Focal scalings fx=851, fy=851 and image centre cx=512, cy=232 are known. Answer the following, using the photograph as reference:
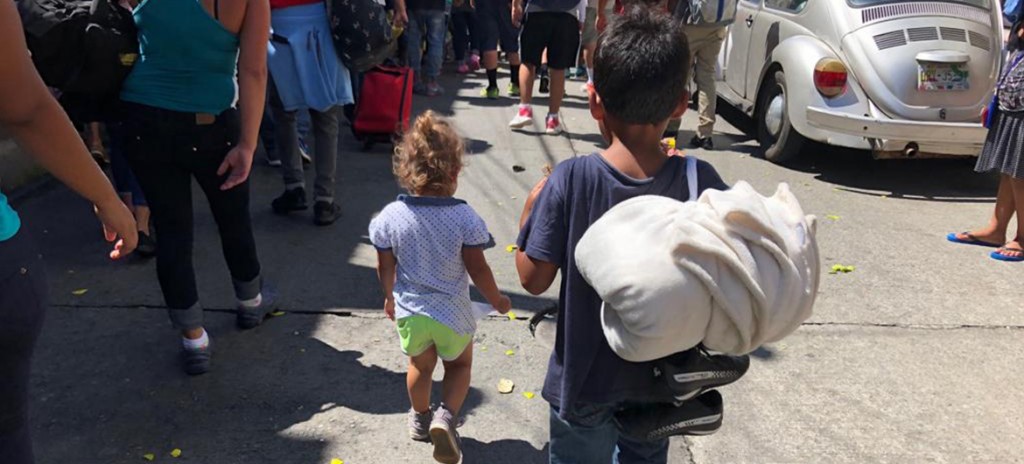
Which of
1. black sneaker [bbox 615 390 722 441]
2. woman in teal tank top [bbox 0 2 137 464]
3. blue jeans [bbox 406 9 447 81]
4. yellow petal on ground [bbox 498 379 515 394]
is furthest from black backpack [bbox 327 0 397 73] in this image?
blue jeans [bbox 406 9 447 81]

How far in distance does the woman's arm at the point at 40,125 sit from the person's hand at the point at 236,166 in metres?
1.35

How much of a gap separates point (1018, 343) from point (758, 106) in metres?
3.94

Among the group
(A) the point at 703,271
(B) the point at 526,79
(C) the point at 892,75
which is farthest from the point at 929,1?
(A) the point at 703,271

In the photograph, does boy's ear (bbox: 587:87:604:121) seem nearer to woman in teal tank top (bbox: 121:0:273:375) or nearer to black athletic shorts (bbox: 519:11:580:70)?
woman in teal tank top (bbox: 121:0:273:375)

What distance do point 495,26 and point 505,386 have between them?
703 cm

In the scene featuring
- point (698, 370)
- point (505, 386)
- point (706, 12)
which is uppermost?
point (706, 12)

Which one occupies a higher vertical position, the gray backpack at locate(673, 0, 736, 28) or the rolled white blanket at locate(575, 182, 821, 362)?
the rolled white blanket at locate(575, 182, 821, 362)

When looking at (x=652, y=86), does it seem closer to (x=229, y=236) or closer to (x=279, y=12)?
(x=229, y=236)

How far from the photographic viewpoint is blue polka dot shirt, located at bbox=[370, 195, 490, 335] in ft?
9.47

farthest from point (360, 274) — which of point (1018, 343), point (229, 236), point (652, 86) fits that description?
point (1018, 343)

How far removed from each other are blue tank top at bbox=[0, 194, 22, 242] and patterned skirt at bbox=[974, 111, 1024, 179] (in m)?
5.13

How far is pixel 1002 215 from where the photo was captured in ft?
17.4

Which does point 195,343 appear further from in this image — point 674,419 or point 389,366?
point 674,419

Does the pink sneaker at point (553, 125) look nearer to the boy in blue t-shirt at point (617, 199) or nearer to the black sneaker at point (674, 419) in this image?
the boy in blue t-shirt at point (617, 199)
